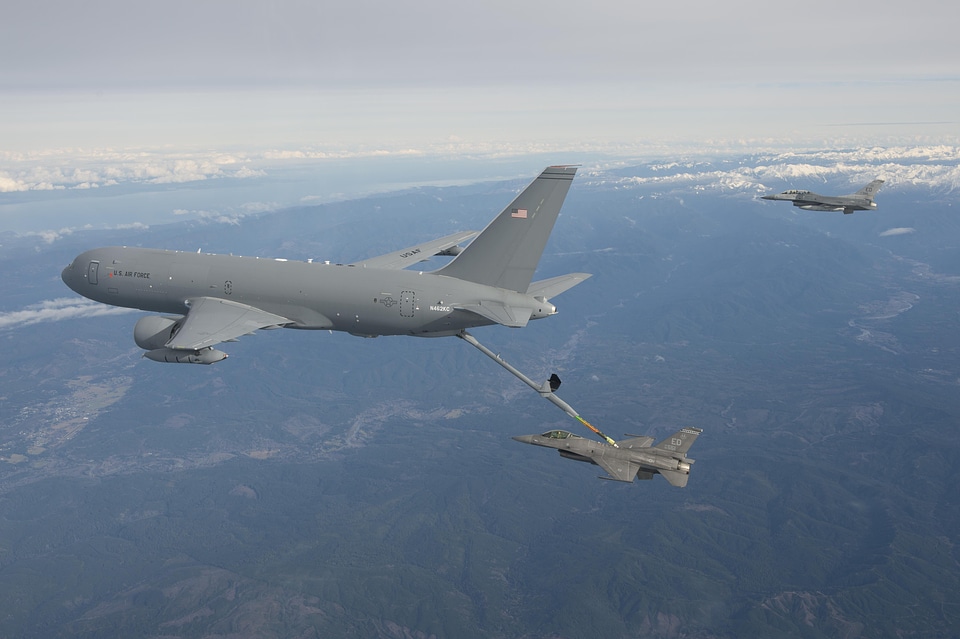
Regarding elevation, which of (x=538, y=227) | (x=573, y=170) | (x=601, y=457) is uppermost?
(x=573, y=170)

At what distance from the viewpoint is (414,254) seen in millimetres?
68062

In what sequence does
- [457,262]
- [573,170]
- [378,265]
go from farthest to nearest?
[378,265] < [457,262] < [573,170]

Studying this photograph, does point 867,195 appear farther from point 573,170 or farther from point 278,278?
point 278,278

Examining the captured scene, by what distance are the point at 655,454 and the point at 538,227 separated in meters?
20.8

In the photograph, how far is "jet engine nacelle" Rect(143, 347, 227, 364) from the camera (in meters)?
45.2

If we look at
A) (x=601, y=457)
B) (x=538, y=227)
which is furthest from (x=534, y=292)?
(x=601, y=457)

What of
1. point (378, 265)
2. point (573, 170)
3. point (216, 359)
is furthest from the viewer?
point (378, 265)

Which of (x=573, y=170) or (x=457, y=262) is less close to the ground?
(x=573, y=170)

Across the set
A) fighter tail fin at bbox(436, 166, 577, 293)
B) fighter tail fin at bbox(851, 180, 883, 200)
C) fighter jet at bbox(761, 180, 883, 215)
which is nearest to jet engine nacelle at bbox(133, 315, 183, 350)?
fighter tail fin at bbox(436, 166, 577, 293)

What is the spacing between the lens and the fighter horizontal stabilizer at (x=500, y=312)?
159ft

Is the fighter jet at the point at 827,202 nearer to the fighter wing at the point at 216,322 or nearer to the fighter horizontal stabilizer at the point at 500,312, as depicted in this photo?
the fighter horizontal stabilizer at the point at 500,312

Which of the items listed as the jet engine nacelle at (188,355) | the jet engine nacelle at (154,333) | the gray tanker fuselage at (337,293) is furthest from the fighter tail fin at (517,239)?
the jet engine nacelle at (154,333)

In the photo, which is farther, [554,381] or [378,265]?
[378,265]

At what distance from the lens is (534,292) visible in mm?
54656
